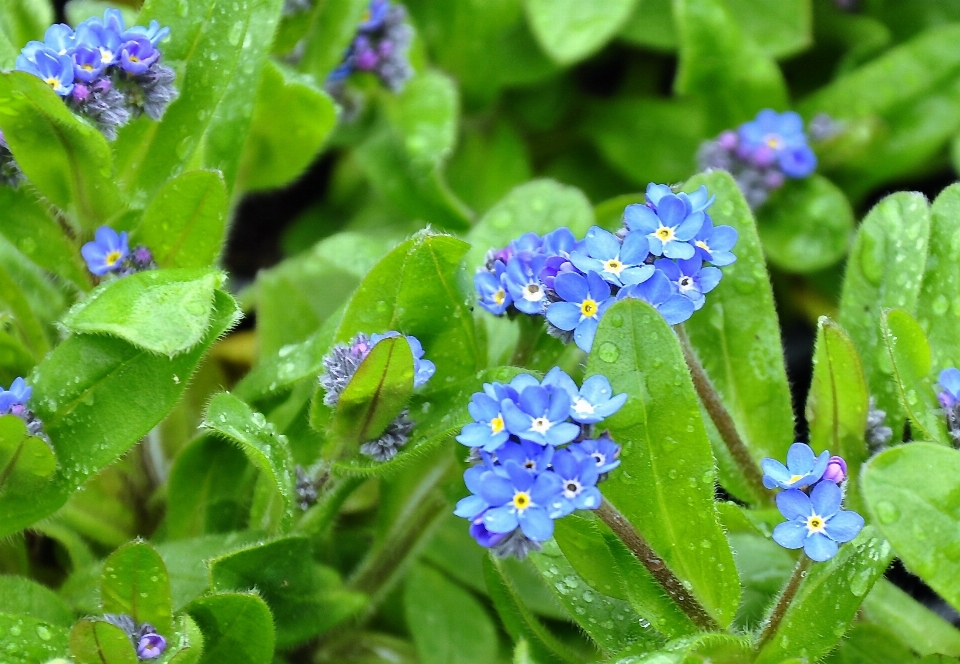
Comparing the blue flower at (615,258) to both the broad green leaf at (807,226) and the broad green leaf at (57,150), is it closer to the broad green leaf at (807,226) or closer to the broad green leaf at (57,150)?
the broad green leaf at (57,150)

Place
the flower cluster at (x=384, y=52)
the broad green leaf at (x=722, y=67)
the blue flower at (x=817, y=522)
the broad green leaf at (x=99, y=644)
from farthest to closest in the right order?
the broad green leaf at (x=722, y=67)
the flower cluster at (x=384, y=52)
the broad green leaf at (x=99, y=644)
the blue flower at (x=817, y=522)

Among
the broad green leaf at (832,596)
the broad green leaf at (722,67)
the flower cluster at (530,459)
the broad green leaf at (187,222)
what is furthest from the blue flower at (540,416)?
the broad green leaf at (722,67)

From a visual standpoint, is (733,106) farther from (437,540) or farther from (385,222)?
(437,540)

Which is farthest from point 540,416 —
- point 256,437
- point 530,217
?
point 530,217

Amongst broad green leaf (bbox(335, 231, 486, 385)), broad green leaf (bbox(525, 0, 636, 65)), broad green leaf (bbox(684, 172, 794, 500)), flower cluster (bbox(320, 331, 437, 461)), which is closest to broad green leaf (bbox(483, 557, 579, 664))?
flower cluster (bbox(320, 331, 437, 461))

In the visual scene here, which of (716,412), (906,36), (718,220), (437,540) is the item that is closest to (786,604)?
(716,412)

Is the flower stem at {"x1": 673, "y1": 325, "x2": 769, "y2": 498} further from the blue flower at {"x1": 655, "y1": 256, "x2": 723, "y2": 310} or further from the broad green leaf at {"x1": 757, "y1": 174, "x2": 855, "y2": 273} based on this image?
the broad green leaf at {"x1": 757, "y1": 174, "x2": 855, "y2": 273}
